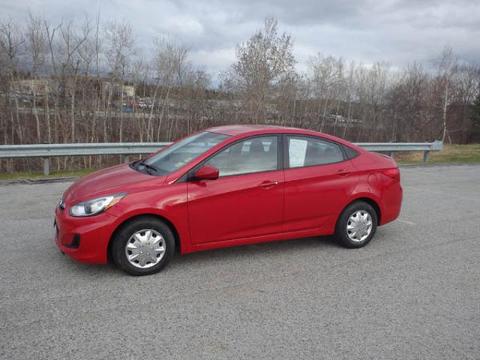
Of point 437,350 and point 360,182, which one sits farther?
point 360,182

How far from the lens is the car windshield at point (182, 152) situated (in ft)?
14.3

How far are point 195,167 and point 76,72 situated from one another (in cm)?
1487

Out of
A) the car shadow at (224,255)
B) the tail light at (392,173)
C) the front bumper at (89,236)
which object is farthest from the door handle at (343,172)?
the front bumper at (89,236)

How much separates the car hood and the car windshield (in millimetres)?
229

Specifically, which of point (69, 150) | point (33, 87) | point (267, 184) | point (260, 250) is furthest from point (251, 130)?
point (33, 87)

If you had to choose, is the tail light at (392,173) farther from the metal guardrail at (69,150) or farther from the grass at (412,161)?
the grass at (412,161)

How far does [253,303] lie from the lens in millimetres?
3508

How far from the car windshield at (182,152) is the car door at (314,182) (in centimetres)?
94

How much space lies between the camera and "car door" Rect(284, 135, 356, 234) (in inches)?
183

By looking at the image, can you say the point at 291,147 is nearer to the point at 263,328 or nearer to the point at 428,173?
the point at 263,328

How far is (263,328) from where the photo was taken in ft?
10.2

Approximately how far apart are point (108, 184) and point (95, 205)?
1.05 ft

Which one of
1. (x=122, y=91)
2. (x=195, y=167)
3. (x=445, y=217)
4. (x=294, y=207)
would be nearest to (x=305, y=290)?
(x=294, y=207)

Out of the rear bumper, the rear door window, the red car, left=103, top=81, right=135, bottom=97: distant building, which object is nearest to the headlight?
the red car
